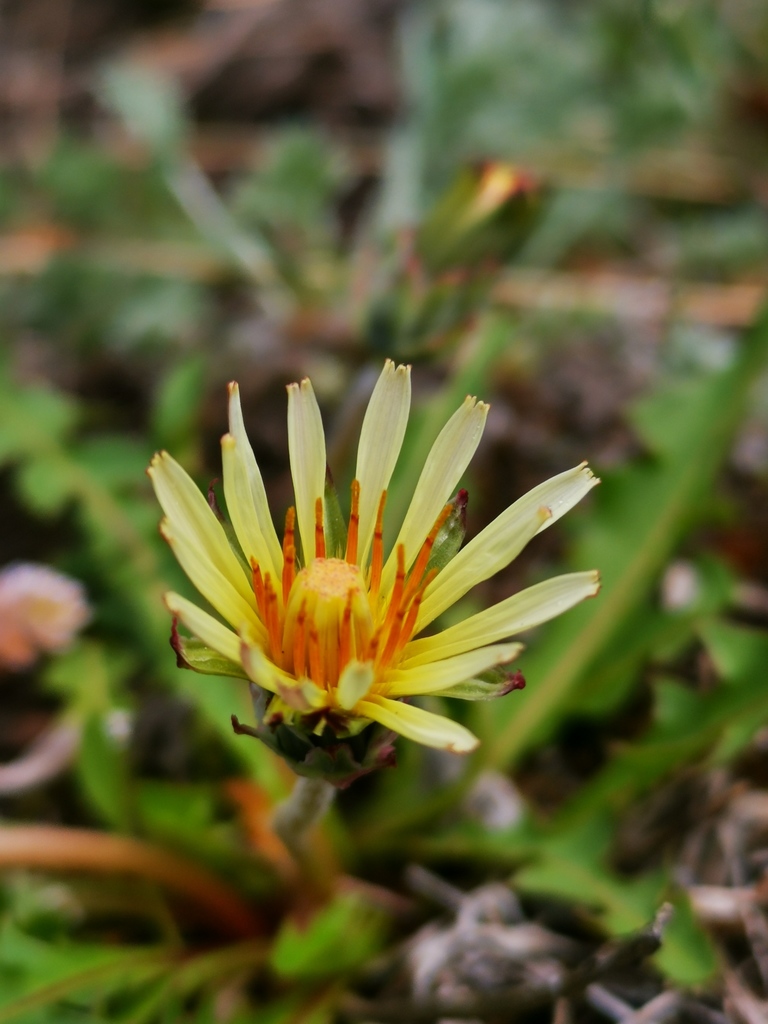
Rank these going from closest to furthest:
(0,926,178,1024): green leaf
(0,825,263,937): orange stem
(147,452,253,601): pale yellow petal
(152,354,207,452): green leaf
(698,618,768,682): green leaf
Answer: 1. (147,452,253,601): pale yellow petal
2. (0,926,178,1024): green leaf
3. (0,825,263,937): orange stem
4. (698,618,768,682): green leaf
5. (152,354,207,452): green leaf

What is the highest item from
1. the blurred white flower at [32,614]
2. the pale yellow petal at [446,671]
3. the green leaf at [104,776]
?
the pale yellow petal at [446,671]

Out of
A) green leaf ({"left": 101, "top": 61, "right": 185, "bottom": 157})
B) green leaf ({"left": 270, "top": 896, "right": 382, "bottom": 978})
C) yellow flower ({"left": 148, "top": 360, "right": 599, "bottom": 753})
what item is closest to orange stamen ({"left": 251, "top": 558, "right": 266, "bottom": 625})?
yellow flower ({"left": 148, "top": 360, "right": 599, "bottom": 753})

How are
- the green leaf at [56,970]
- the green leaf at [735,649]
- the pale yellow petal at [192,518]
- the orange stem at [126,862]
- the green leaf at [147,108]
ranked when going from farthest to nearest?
the green leaf at [147,108], the green leaf at [735,649], the orange stem at [126,862], the green leaf at [56,970], the pale yellow petal at [192,518]

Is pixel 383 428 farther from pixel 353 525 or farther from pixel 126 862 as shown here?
pixel 126 862

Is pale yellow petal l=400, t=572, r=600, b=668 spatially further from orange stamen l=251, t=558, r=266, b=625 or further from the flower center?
orange stamen l=251, t=558, r=266, b=625

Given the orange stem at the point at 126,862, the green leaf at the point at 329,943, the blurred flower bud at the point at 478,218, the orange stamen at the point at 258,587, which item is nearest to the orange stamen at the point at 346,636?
the orange stamen at the point at 258,587

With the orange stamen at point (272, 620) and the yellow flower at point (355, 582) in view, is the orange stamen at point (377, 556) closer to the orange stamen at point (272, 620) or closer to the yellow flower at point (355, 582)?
the yellow flower at point (355, 582)

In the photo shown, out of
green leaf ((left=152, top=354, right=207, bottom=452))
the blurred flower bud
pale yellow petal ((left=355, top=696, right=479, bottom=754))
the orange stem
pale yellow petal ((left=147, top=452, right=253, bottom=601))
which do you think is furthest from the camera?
green leaf ((left=152, top=354, right=207, bottom=452))

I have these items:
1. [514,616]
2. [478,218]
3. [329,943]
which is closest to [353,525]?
[514,616]
